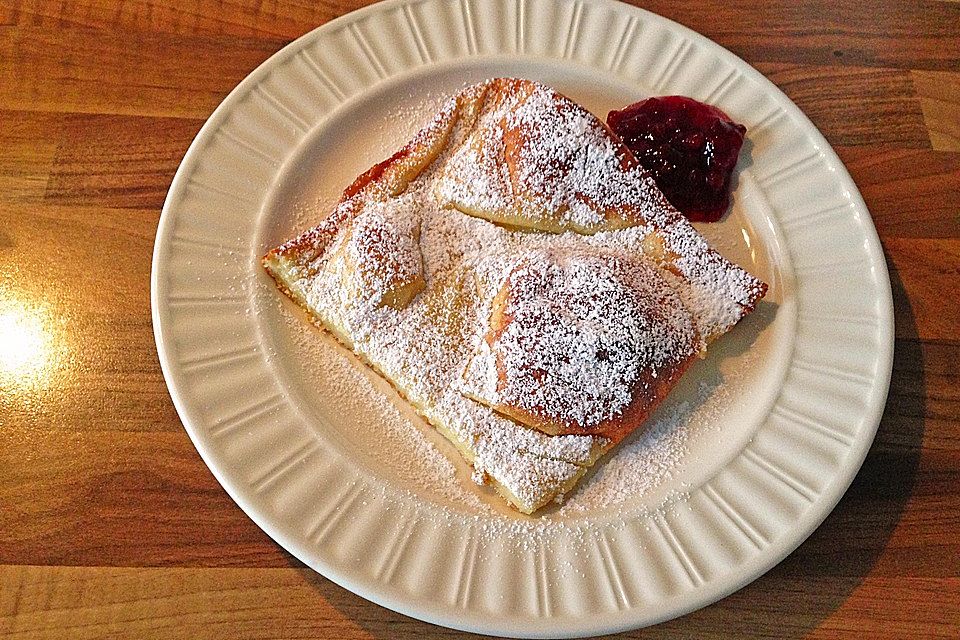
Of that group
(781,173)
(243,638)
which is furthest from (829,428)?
(243,638)

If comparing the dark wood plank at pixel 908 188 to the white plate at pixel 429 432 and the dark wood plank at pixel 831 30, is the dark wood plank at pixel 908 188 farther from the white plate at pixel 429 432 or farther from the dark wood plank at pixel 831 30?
Result: the dark wood plank at pixel 831 30

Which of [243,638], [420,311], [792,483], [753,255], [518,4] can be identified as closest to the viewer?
[243,638]

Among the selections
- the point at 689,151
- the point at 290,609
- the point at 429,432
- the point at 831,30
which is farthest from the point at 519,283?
the point at 831,30

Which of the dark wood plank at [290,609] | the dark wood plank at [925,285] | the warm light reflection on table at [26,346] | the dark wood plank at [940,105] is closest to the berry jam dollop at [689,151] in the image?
the dark wood plank at [925,285]

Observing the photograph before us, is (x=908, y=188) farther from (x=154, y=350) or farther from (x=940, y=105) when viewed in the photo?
(x=154, y=350)

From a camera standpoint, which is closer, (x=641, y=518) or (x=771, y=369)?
(x=641, y=518)

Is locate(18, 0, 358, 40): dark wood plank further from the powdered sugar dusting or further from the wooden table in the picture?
the powdered sugar dusting

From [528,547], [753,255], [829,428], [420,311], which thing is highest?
[753,255]

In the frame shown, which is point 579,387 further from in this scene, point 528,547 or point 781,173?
point 781,173
